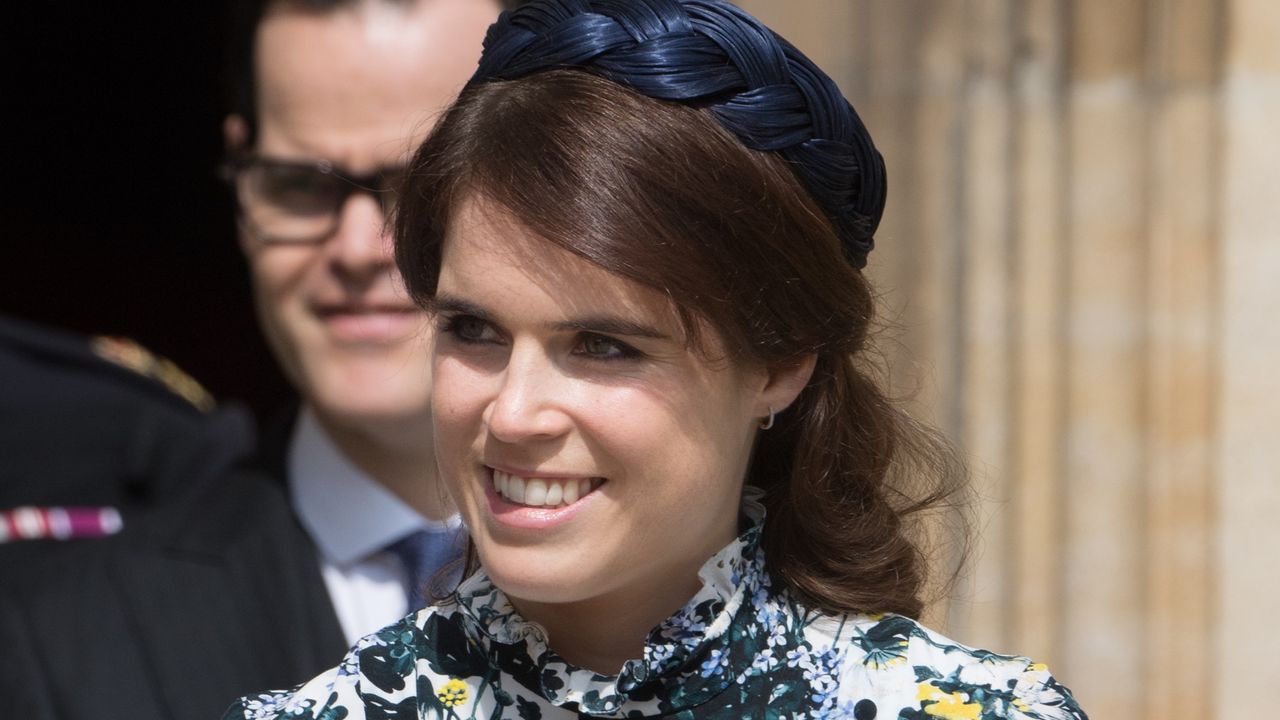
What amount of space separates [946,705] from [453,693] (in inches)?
18.4

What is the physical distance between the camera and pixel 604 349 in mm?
1573

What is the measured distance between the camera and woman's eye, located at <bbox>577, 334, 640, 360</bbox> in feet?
5.16

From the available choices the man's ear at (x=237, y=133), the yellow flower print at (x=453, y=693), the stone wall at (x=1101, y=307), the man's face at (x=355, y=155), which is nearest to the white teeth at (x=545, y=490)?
the yellow flower print at (x=453, y=693)

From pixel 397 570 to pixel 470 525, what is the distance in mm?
1049

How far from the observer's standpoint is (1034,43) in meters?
2.78

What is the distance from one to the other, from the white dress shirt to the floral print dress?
86 cm

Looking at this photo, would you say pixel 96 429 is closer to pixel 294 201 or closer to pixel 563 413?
pixel 294 201

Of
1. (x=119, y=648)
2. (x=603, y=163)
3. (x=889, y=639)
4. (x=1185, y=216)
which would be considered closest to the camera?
(x=603, y=163)

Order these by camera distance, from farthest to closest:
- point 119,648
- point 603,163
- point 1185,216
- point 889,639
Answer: point 1185,216, point 119,648, point 889,639, point 603,163

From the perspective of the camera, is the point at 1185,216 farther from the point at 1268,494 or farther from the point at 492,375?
the point at 492,375

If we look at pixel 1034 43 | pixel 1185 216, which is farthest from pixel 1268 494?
pixel 1034 43

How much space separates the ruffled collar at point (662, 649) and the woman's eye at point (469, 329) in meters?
0.25

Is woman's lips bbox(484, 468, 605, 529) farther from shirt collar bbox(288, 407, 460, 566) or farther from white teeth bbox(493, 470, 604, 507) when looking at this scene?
shirt collar bbox(288, 407, 460, 566)

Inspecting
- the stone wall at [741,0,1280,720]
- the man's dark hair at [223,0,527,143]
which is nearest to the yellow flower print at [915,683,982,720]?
the stone wall at [741,0,1280,720]
